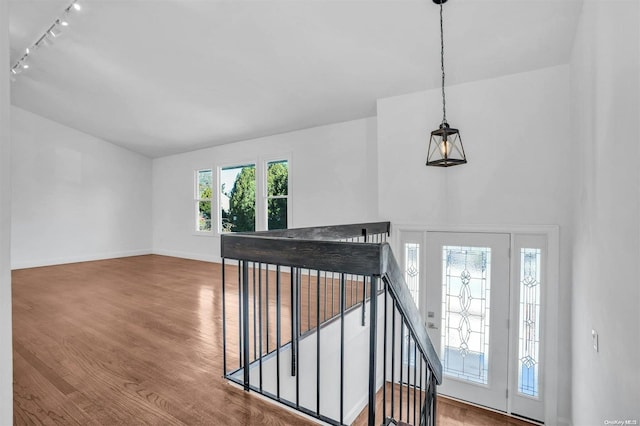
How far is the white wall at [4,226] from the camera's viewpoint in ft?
3.51

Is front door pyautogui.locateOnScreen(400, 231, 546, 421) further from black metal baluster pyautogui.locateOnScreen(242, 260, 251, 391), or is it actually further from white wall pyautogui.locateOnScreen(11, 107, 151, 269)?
white wall pyautogui.locateOnScreen(11, 107, 151, 269)

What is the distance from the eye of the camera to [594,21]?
213 centimetres

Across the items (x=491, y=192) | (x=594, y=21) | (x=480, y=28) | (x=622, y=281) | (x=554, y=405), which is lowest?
(x=554, y=405)

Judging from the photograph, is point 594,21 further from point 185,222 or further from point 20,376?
point 185,222

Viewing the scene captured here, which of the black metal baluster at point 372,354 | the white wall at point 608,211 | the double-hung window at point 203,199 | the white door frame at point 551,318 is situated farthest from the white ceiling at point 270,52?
the black metal baluster at point 372,354

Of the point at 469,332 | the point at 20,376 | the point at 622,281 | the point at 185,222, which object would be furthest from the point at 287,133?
the point at 622,281

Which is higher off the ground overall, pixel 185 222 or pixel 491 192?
pixel 491 192

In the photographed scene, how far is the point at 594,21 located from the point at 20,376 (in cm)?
458

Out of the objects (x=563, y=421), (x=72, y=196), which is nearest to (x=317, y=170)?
(x=563, y=421)

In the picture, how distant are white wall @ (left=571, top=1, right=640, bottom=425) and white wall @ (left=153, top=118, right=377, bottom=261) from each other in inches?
110

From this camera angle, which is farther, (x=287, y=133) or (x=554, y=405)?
(x=287, y=133)

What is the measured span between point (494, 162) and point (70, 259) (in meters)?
8.49

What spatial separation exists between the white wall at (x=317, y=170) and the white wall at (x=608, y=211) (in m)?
2.80

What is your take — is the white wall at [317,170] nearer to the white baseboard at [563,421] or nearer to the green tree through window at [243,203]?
the green tree through window at [243,203]
